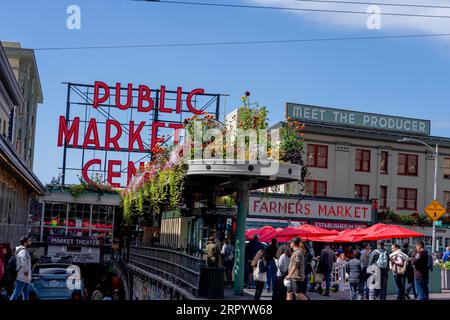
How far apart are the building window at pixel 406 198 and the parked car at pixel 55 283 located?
40.2 metres

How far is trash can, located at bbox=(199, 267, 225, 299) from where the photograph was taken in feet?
47.6

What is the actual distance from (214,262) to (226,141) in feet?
10.5

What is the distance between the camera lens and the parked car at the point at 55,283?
19.7 metres

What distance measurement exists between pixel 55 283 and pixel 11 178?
35.6ft

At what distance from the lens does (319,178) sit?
54750 millimetres

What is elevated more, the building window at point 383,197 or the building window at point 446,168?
the building window at point 446,168

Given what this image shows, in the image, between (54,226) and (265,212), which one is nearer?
(54,226)

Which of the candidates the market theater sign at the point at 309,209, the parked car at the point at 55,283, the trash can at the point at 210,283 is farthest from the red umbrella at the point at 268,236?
the market theater sign at the point at 309,209

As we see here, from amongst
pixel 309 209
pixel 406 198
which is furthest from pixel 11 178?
pixel 406 198

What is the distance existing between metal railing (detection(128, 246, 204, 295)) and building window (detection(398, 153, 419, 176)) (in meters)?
35.5

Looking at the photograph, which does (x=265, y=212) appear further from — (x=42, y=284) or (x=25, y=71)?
(x=42, y=284)

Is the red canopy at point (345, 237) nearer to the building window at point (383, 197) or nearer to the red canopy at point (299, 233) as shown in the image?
the red canopy at point (299, 233)
